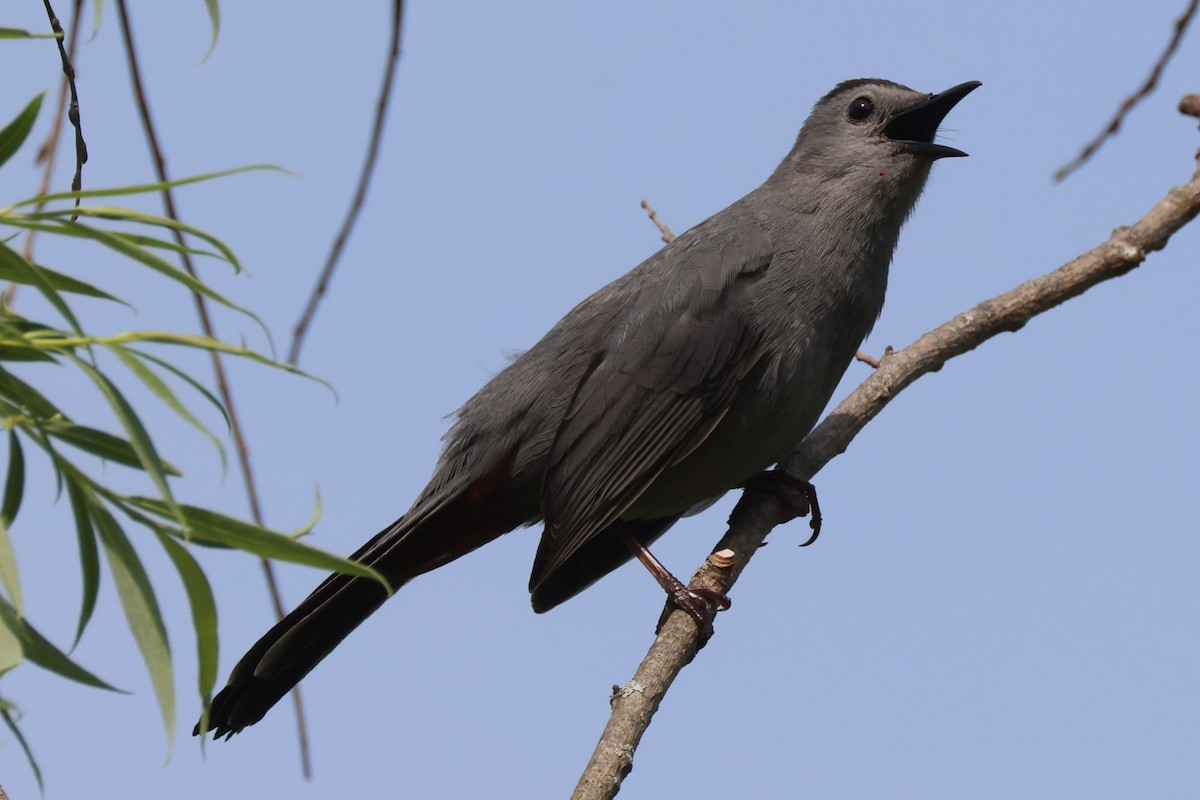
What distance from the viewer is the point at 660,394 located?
15.2 ft

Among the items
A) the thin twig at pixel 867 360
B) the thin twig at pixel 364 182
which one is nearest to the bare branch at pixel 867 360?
the thin twig at pixel 867 360

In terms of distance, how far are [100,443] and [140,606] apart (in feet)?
0.88

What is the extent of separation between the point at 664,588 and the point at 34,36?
9.07ft

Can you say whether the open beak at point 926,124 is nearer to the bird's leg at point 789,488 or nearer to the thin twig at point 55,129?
the bird's leg at point 789,488

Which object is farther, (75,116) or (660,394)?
(660,394)

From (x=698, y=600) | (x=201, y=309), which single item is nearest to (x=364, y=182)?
(x=201, y=309)

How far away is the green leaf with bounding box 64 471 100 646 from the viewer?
2.07 meters

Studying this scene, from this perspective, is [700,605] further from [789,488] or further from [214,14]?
[214,14]

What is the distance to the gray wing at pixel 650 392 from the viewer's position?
14.9 ft

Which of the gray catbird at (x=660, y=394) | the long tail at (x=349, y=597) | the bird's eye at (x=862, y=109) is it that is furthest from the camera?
the bird's eye at (x=862, y=109)

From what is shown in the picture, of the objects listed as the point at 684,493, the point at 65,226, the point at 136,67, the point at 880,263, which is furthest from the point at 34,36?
the point at 880,263

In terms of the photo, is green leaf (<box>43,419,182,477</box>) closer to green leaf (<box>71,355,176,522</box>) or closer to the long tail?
green leaf (<box>71,355,176,522</box>)

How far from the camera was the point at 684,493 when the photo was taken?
4.77 meters

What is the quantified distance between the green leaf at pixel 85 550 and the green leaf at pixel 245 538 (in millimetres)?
89
